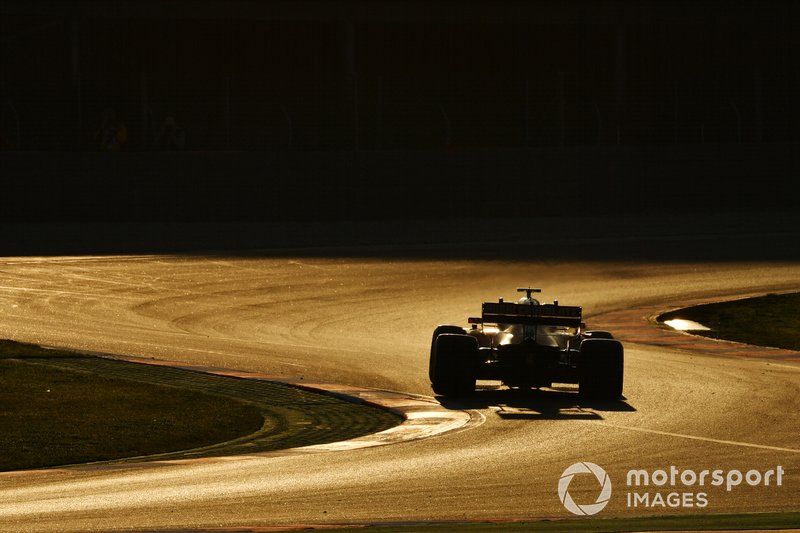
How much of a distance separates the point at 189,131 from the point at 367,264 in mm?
8505

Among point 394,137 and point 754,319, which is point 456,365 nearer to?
point 754,319

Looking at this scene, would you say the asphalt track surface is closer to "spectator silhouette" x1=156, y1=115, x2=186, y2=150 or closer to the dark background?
the dark background

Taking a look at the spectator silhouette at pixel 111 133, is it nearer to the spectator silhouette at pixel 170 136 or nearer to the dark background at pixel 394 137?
the dark background at pixel 394 137

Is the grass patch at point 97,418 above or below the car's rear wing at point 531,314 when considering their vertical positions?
below

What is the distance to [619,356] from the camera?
15.2 metres

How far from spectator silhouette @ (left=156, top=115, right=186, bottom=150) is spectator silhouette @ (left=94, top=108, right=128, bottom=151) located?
0.76 metres

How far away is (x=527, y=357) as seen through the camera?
15.1 metres

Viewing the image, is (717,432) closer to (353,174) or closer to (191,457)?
(191,457)

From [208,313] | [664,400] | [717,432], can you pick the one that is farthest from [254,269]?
[717,432]

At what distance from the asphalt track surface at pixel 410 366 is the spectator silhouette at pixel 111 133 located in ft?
20.4

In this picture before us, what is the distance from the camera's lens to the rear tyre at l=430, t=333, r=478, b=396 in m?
15.3

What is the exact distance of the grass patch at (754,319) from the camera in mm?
20109

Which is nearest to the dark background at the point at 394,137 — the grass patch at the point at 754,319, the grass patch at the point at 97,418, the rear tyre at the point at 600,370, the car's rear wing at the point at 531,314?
the grass patch at the point at 754,319

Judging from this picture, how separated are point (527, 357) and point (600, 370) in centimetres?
76
